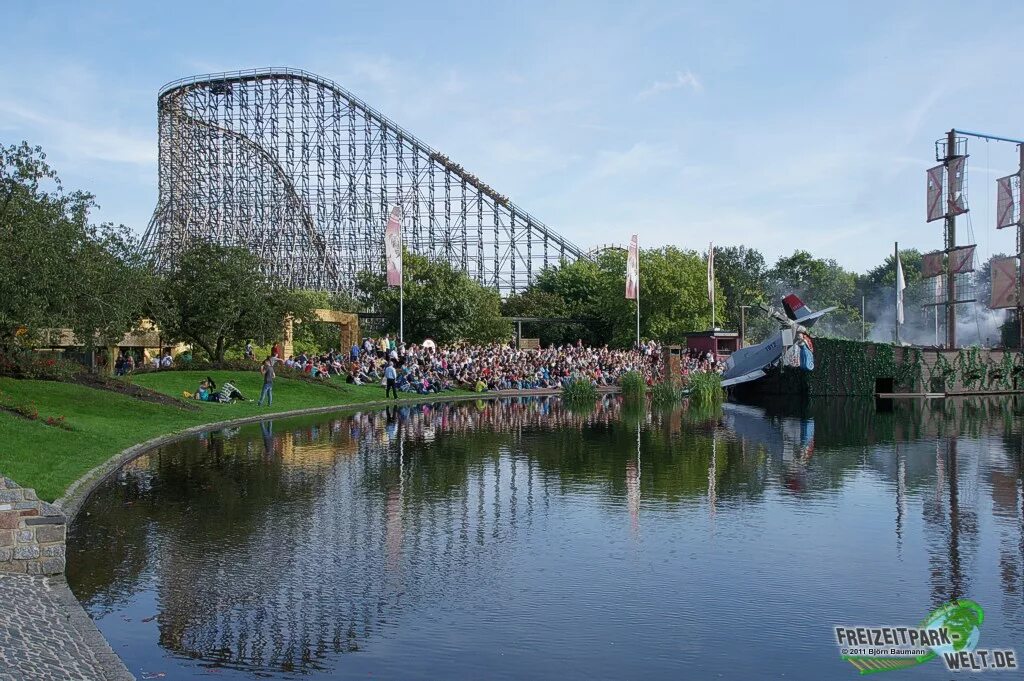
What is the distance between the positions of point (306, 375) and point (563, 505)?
22303 millimetres

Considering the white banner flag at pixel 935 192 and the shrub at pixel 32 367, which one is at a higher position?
the white banner flag at pixel 935 192

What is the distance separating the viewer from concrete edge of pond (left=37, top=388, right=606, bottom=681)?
6.23 m

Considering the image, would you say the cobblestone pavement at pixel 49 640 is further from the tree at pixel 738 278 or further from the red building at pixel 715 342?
the tree at pixel 738 278

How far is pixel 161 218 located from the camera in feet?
187

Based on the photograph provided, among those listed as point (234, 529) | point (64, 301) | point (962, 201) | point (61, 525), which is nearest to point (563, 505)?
point (234, 529)

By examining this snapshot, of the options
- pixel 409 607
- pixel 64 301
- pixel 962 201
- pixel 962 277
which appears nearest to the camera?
pixel 409 607

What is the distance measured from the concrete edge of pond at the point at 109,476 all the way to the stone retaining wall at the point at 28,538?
0.28 m

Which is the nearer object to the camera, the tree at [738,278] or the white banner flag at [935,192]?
the white banner flag at [935,192]

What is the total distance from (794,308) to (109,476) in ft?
98.8

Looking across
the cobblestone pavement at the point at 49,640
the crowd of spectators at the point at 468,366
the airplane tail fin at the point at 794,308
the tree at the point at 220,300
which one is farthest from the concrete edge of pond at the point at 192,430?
the airplane tail fin at the point at 794,308

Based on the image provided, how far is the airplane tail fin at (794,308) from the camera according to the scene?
1512 inches

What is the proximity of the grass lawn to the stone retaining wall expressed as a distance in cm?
294

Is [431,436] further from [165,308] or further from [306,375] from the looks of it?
[165,308]

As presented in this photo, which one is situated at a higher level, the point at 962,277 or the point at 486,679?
the point at 962,277
